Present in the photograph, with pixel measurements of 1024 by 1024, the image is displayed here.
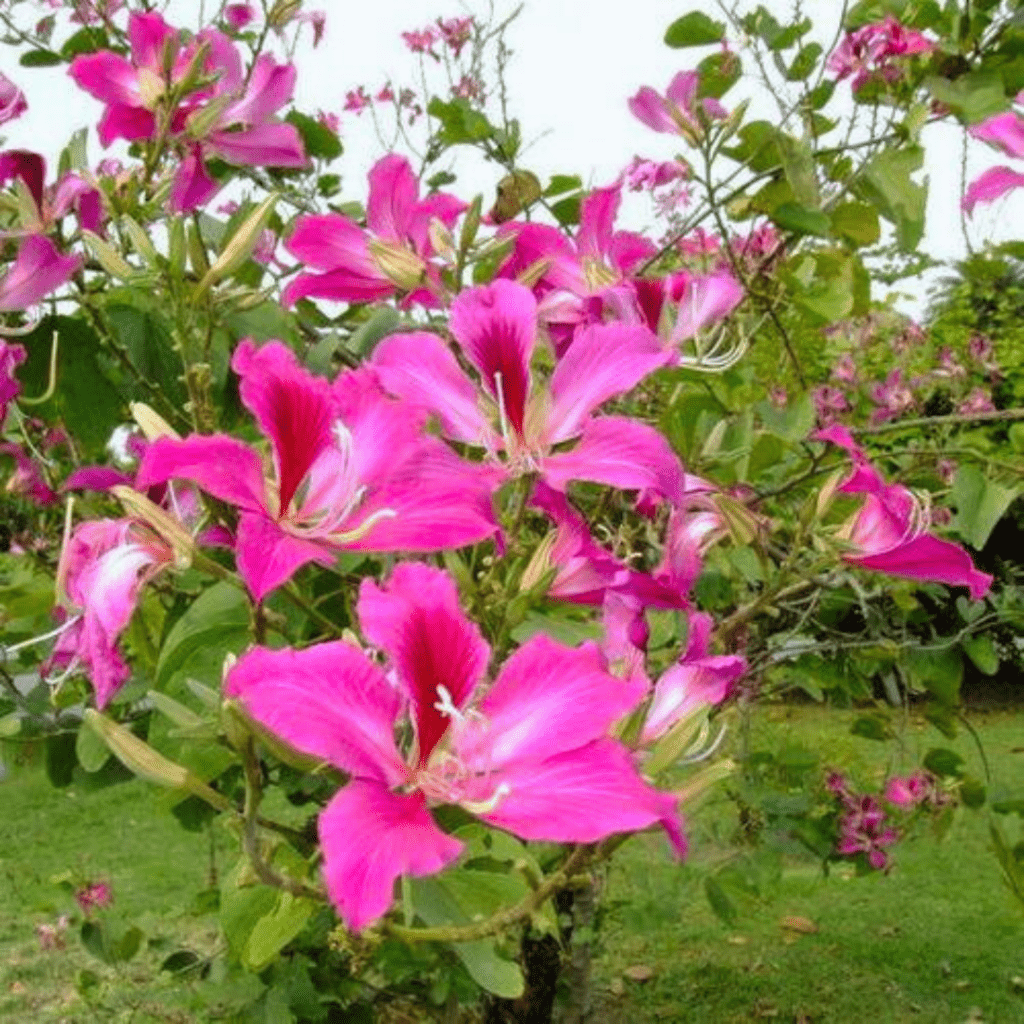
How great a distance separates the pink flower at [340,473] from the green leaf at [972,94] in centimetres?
111

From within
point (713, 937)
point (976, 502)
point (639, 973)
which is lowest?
point (713, 937)

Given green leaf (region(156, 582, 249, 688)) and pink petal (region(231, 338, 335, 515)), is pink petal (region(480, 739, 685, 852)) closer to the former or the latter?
pink petal (region(231, 338, 335, 515))

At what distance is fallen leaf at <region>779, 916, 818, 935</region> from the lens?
5043 mm

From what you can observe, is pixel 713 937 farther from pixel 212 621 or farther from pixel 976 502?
pixel 212 621

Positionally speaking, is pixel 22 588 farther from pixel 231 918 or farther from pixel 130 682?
pixel 231 918

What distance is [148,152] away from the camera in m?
1.18

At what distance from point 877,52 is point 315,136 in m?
0.82

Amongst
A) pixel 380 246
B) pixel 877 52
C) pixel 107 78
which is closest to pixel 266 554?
pixel 380 246

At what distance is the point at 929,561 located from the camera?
36.5 inches

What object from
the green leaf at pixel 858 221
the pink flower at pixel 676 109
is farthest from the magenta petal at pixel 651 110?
the green leaf at pixel 858 221

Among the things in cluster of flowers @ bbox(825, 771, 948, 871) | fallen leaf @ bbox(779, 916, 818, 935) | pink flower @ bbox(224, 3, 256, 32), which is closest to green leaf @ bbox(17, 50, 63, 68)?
pink flower @ bbox(224, 3, 256, 32)

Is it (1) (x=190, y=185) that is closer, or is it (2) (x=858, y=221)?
(1) (x=190, y=185)

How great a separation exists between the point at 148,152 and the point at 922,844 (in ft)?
18.2

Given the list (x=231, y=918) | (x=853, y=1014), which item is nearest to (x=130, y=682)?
(x=231, y=918)
